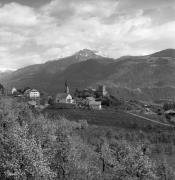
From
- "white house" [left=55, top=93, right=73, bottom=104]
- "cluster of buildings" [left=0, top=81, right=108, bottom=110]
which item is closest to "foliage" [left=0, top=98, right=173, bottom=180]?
"cluster of buildings" [left=0, top=81, right=108, bottom=110]

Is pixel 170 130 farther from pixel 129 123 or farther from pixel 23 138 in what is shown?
pixel 23 138

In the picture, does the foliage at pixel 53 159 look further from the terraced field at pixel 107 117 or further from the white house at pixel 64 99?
the white house at pixel 64 99

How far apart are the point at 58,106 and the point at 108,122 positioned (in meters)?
38.3

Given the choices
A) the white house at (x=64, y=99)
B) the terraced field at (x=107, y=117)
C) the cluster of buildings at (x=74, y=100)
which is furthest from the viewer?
the white house at (x=64, y=99)

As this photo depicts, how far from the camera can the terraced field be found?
124 m

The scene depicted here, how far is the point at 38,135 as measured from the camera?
55656 mm

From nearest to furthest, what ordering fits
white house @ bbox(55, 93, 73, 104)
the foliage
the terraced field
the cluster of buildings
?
the foliage → the terraced field → the cluster of buildings → white house @ bbox(55, 93, 73, 104)

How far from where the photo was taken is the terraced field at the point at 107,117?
12406 centimetres

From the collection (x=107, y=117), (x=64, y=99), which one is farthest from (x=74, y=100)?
(x=107, y=117)

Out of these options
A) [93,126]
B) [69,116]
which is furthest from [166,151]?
[69,116]

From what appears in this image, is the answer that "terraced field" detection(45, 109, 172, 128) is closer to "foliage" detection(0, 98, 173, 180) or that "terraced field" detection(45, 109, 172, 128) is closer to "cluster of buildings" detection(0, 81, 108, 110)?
"cluster of buildings" detection(0, 81, 108, 110)

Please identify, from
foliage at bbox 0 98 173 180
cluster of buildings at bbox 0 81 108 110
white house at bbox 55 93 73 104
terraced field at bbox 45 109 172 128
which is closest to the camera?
foliage at bbox 0 98 173 180

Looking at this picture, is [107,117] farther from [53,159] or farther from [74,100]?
[53,159]

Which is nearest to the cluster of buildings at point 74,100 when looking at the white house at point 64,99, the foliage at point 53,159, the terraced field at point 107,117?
the white house at point 64,99
